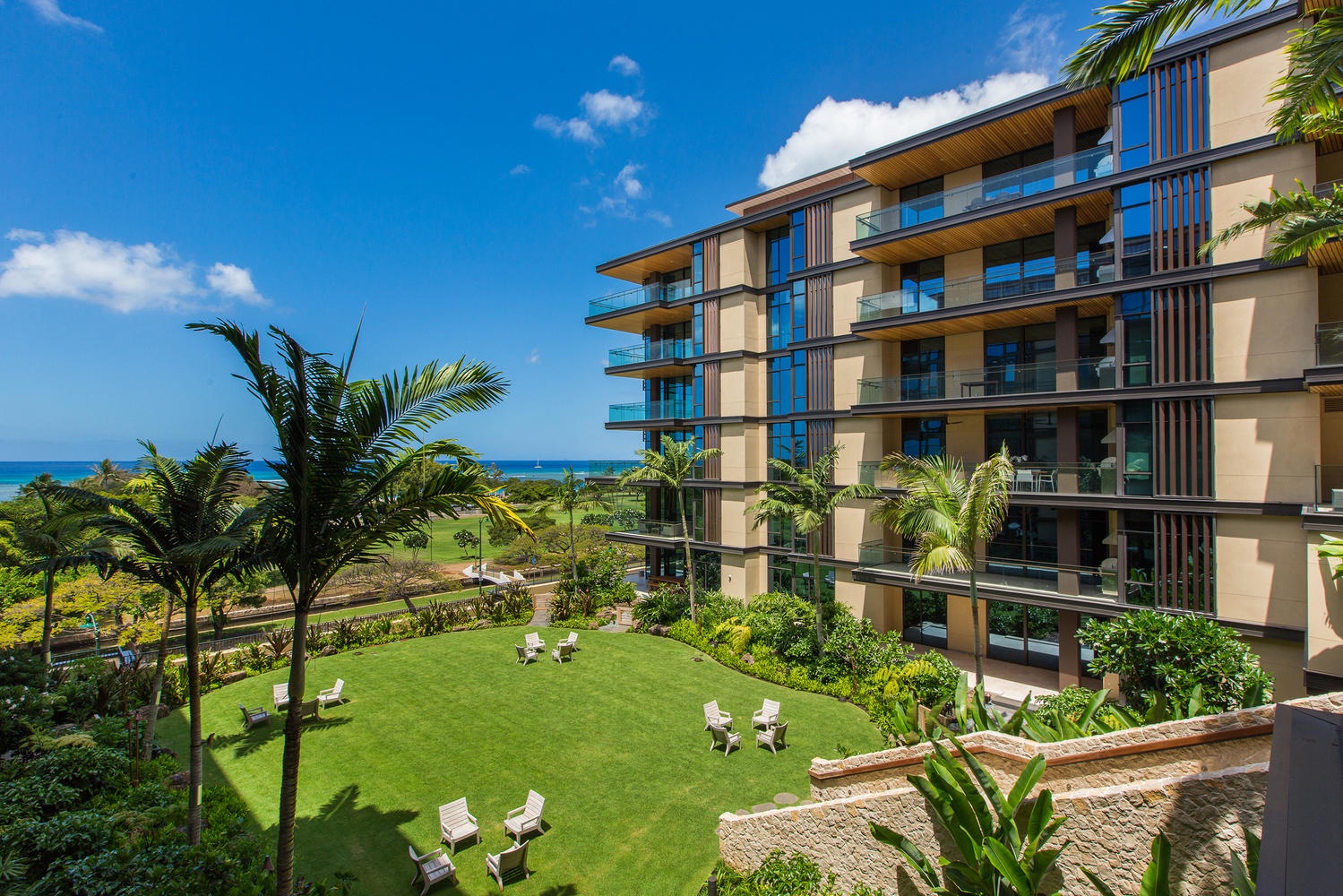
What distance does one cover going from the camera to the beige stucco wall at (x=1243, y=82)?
13.8 m

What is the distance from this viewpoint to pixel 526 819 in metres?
10.6

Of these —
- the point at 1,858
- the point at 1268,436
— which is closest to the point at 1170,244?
the point at 1268,436

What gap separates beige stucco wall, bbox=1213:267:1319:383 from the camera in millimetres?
13594

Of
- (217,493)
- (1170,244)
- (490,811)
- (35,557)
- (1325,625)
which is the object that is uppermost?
(1170,244)

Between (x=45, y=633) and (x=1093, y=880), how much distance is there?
21.8 meters

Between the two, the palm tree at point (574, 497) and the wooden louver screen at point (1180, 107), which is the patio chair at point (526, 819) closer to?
the palm tree at point (574, 497)

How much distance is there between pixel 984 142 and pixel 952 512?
12.1 meters

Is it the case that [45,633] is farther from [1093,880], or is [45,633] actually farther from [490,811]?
[1093,880]

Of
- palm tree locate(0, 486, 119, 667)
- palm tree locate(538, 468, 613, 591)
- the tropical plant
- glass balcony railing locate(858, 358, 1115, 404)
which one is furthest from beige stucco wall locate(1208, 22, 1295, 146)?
palm tree locate(538, 468, 613, 591)

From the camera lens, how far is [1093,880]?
5.82m

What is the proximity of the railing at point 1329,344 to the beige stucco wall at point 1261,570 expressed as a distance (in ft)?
11.4

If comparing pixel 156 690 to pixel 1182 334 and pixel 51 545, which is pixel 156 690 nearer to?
pixel 51 545

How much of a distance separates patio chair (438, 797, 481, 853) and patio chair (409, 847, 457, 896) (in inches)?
18.8

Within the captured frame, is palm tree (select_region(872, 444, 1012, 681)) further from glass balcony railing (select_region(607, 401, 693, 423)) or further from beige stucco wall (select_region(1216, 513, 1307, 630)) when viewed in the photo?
glass balcony railing (select_region(607, 401, 693, 423))
